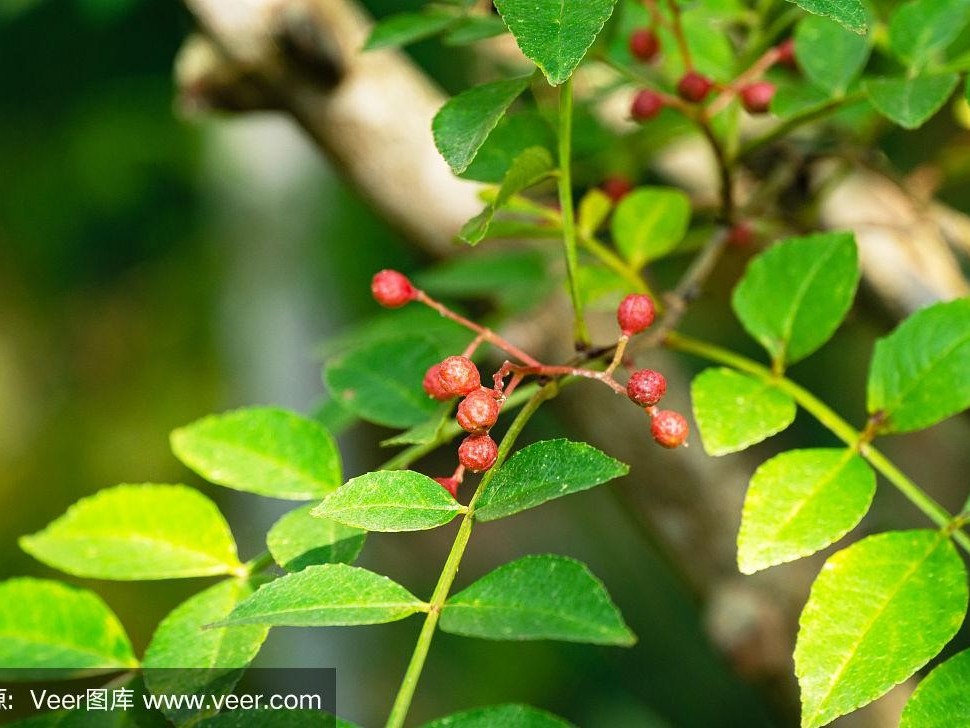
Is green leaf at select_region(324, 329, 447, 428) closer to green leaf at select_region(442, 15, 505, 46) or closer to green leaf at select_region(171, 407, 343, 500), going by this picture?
green leaf at select_region(171, 407, 343, 500)

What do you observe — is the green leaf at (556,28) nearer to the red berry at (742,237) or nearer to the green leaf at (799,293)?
the green leaf at (799,293)

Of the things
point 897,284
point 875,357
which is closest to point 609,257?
point 875,357

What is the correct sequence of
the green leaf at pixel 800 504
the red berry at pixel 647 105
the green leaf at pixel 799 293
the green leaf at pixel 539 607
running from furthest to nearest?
the red berry at pixel 647 105 → the green leaf at pixel 799 293 → the green leaf at pixel 800 504 → the green leaf at pixel 539 607

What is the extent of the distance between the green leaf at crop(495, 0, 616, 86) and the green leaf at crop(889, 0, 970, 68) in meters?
0.33

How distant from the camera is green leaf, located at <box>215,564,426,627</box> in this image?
0.41 m

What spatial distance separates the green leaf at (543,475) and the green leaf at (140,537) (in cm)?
20

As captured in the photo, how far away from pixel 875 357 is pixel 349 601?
365mm

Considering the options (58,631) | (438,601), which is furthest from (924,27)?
(58,631)

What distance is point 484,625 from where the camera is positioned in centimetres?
42

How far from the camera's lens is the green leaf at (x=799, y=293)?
612 mm

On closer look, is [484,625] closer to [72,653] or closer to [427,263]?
[72,653]

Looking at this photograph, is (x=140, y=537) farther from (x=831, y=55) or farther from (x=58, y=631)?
(x=831, y=55)

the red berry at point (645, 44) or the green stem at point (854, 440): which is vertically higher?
the red berry at point (645, 44)

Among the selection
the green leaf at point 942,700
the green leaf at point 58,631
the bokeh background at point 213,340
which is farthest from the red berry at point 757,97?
the bokeh background at point 213,340
